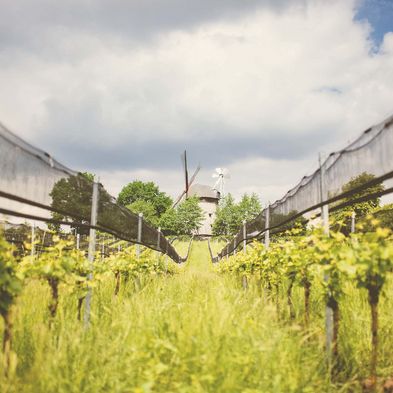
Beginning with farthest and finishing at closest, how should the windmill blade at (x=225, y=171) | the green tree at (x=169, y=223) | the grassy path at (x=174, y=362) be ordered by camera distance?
the windmill blade at (x=225, y=171), the green tree at (x=169, y=223), the grassy path at (x=174, y=362)

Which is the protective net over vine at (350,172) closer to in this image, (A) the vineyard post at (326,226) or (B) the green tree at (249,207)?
(A) the vineyard post at (326,226)

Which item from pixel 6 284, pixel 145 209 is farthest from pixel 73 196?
pixel 145 209

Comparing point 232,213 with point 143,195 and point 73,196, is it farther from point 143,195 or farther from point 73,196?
point 73,196

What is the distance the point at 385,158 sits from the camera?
112 inches

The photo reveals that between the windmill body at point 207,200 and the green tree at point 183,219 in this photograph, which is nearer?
the green tree at point 183,219

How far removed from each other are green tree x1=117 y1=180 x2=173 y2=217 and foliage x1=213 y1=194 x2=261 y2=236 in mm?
11709

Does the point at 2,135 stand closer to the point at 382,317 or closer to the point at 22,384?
the point at 22,384

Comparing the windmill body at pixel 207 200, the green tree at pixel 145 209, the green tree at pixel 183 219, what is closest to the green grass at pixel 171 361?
the green tree at pixel 183 219

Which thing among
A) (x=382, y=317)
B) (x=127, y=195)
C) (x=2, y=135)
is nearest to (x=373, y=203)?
(x=382, y=317)

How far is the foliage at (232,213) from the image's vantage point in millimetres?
70938

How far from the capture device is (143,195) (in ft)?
244

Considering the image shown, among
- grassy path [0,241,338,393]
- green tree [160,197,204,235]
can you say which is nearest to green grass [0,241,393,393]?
grassy path [0,241,338,393]

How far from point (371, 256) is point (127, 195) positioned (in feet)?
237

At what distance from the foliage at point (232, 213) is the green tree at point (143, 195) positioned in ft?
38.4
